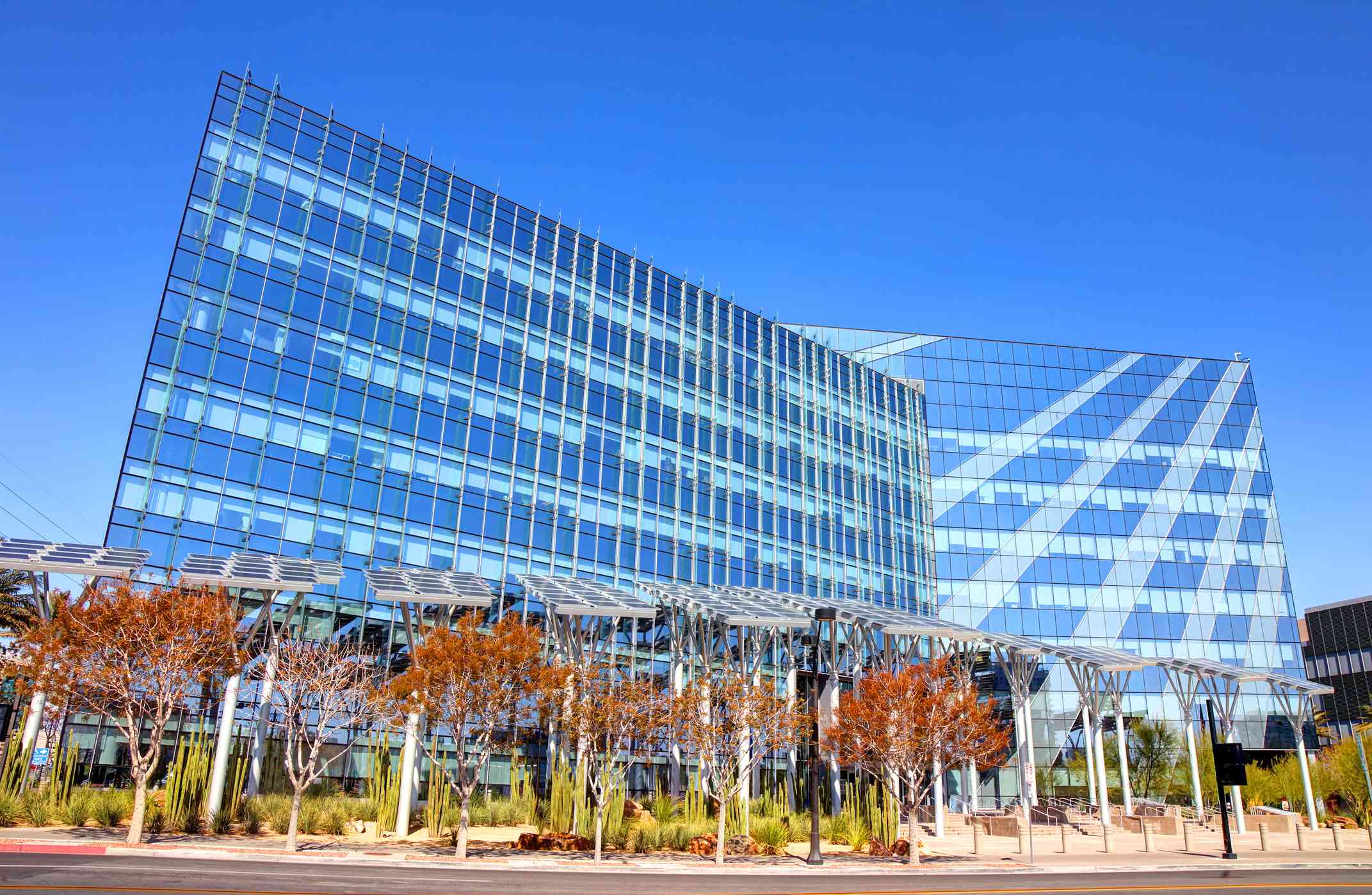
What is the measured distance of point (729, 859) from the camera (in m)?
28.9

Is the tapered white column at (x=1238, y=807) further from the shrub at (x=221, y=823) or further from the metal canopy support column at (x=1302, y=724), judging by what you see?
the shrub at (x=221, y=823)

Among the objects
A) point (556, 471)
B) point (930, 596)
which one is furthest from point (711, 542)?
point (930, 596)

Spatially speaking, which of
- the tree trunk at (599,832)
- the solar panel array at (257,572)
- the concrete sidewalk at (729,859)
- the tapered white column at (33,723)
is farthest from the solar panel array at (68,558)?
the tree trunk at (599,832)

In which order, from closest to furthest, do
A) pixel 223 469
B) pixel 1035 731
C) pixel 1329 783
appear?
1. pixel 223 469
2. pixel 1329 783
3. pixel 1035 731

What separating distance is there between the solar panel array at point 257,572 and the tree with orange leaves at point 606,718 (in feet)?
30.7

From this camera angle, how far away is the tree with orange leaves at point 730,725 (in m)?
29.6

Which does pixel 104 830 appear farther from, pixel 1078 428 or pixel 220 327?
pixel 1078 428

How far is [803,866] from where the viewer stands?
27.6 m

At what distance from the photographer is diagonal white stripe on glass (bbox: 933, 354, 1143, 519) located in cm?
7631

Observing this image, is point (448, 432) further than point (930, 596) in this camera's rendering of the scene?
No

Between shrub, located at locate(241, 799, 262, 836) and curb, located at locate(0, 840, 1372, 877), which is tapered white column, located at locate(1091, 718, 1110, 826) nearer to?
curb, located at locate(0, 840, 1372, 877)

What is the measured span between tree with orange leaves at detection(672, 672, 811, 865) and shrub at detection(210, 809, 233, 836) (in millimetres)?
13407

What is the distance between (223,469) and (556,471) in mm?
16483

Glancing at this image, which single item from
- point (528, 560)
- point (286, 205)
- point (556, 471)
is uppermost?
point (286, 205)
